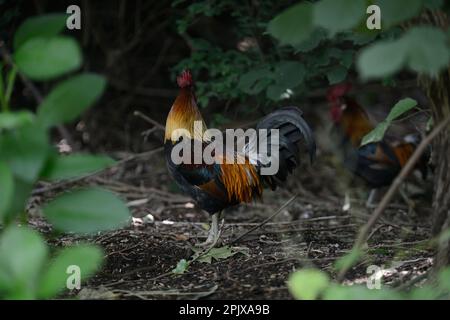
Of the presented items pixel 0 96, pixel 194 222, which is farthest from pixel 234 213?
pixel 0 96

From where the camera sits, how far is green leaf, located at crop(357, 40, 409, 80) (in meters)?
1.80

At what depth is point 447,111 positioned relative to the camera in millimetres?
2934

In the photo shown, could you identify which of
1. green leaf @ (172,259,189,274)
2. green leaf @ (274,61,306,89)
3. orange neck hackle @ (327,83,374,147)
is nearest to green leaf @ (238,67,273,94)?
green leaf @ (274,61,306,89)

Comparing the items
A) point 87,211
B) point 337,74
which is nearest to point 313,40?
point 337,74

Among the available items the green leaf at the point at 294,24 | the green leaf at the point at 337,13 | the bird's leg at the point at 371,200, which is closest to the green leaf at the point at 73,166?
the green leaf at the point at 294,24

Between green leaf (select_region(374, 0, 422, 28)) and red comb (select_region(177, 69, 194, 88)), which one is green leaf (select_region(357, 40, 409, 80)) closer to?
green leaf (select_region(374, 0, 422, 28))

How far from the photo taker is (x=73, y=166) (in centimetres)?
216

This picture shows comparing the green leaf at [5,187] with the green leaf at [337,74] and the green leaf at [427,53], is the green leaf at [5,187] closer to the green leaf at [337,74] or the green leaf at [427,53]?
the green leaf at [427,53]

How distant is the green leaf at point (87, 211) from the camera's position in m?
2.03

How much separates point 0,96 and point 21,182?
→ 37 centimetres

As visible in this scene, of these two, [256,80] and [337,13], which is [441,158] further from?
[256,80]

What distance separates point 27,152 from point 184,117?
2469 mm

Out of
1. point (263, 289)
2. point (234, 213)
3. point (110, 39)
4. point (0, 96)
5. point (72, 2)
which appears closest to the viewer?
point (0, 96)

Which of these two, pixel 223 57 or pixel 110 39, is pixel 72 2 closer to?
pixel 110 39
